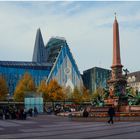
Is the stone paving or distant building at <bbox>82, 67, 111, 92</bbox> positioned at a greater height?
distant building at <bbox>82, 67, 111, 92</bbox>

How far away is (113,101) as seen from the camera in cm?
4366

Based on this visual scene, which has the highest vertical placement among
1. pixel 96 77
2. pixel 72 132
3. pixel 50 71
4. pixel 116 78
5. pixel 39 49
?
pixel 39 49

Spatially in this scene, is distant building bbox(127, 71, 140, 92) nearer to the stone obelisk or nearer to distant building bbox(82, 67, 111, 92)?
distant building bbox(82, 67, 111, 92)

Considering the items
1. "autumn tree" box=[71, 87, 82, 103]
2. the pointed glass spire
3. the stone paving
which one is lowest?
the stone paving

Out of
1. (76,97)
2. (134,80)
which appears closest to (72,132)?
(76,97)

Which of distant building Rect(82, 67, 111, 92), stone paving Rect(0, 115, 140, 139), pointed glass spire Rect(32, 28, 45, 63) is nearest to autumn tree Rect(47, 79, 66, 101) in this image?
distant building Rect(82, 67, 111, 92)

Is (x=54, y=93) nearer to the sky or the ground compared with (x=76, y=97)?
nearer to the sky

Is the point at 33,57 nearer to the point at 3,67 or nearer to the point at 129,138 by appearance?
the point at 3,67

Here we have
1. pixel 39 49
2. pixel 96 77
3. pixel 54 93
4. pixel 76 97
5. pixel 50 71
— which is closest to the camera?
pixel 54 93

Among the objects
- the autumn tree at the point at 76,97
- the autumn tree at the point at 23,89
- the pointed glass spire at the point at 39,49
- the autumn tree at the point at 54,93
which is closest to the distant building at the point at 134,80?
the pointed glass spire at the point at 39,49

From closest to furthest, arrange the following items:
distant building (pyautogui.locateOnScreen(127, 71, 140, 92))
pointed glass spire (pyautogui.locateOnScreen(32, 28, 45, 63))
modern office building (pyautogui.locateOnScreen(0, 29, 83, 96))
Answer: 1. modern office building (pyautogui.locateOnScreen(0, 29, 83, 96))
2. distant building (pyautogui.locateOnScreen(127, 71, 140, 92))
3. pointed glass spire (pyautogui.locateOnScreen(32, 28, 45, 63))

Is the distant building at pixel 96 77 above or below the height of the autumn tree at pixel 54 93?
above

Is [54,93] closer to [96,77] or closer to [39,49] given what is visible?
[96,77]

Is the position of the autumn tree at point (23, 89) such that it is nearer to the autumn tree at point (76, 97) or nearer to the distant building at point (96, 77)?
the autumn tree at point (76, 97)
